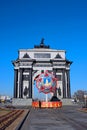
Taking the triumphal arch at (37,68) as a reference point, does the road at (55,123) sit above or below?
below

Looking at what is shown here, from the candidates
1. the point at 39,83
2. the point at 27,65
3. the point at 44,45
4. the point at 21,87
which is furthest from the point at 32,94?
the point at 44,45

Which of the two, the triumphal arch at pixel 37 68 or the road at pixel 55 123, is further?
the triumphal arch at pixel 37 68

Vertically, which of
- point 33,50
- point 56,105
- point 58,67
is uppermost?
point 33,50

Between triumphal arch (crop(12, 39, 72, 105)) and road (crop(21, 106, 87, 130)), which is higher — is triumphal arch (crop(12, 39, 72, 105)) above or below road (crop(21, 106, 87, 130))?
above

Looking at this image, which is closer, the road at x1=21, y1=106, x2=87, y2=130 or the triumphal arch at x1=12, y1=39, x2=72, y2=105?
the road at x1=21, y1=106, x2=87, y2=130

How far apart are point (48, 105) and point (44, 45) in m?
52.9

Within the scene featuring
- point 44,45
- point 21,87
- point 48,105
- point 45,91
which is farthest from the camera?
point 44,45

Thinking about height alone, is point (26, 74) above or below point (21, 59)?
below

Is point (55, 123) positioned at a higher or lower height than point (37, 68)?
lower

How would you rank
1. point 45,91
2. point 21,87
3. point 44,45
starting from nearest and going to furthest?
point 45,91 < point 21,87 < point 44,45

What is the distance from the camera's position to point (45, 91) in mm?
80812

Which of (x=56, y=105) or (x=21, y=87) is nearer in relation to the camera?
(x=56, y=105)

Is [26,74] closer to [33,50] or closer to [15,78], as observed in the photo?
[15,78]

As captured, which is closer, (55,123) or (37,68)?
(55,123)
